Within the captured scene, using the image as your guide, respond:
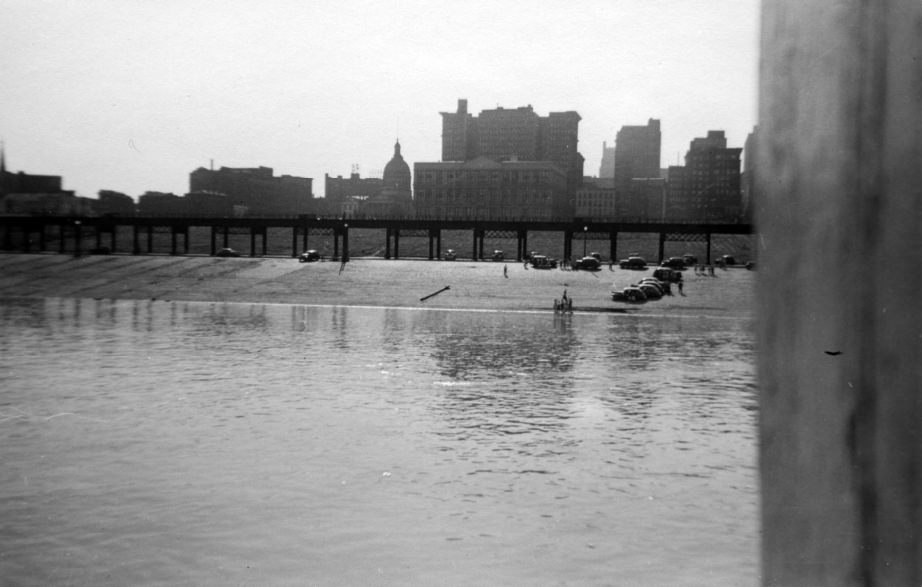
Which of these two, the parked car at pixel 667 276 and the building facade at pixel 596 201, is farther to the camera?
the building facade at pixel 596 201

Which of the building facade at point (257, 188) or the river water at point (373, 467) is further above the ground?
the building facade at point (257, 188)

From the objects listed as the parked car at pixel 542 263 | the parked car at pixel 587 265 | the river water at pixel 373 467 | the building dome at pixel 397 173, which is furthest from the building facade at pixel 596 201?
the river water at pixel 373 467

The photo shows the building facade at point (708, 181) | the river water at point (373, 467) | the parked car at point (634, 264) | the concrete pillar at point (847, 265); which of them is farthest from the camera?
the building facade at point (708, 181)

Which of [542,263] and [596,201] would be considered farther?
[596,201]

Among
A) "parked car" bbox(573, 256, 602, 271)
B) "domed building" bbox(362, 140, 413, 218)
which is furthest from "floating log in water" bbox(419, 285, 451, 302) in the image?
"domed building" bbox(362, 140, 413, 218)

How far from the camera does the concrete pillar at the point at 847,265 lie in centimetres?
100

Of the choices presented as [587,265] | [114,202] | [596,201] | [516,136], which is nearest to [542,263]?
[587,265]

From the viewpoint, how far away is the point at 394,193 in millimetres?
172250

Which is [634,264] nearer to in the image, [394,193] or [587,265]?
[587,265]

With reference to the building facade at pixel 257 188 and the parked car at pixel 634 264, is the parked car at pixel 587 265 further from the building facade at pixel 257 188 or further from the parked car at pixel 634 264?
the building facade at pixel 257 188

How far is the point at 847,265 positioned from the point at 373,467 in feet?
40.7

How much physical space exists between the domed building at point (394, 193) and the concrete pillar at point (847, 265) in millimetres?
156314

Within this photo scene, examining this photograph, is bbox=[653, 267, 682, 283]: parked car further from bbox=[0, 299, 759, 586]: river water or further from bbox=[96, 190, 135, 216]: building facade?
bbox=[96, 190, 135, 216]: building facade

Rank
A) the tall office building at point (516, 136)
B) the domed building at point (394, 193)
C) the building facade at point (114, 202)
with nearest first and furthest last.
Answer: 1. the building facade at point (114, 202)
2. the domed building at point (394, 193)
3. the tall office building at point (516, 136)
